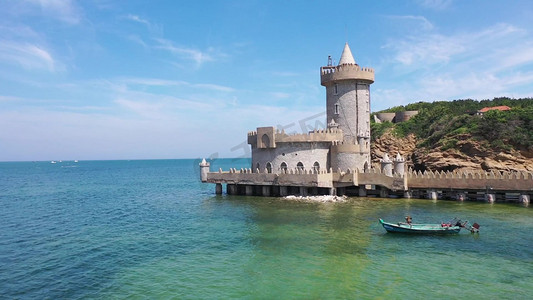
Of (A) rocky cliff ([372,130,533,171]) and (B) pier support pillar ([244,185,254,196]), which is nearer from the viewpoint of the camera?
(A) rocky cliff ([372,130,533,171])

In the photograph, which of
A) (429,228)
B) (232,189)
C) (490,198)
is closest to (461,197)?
(490,198)

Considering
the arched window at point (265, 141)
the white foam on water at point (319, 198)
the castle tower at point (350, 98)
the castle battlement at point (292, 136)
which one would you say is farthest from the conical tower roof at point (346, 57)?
the white foam on water at point (319, 198)

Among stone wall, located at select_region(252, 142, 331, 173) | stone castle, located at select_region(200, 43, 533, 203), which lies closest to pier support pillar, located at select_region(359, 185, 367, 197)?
stone castle, located at select_region(200, 43, 533, 203)

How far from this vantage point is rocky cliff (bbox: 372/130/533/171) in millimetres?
42625

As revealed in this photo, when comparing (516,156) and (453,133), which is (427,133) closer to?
(453,133)

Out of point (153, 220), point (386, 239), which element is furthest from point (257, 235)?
point (153, 220)

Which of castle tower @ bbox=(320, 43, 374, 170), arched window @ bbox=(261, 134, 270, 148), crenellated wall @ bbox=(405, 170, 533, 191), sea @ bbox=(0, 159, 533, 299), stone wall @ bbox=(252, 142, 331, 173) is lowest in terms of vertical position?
sea @ bbox=(0, 159, 533, 299)

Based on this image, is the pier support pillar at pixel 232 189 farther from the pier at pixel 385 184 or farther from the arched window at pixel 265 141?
the arched window at pixel 265 141

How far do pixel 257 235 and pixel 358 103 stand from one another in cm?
2776

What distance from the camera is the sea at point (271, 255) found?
56.9 feet

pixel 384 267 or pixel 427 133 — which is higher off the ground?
pixel 427 133

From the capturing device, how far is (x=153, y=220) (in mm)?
34750

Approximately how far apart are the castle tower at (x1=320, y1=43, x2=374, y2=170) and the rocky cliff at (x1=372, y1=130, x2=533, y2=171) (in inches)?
340

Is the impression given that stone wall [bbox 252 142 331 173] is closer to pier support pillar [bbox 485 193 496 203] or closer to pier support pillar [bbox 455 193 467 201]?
pier support pillar [bbox 455 193 467 201]
